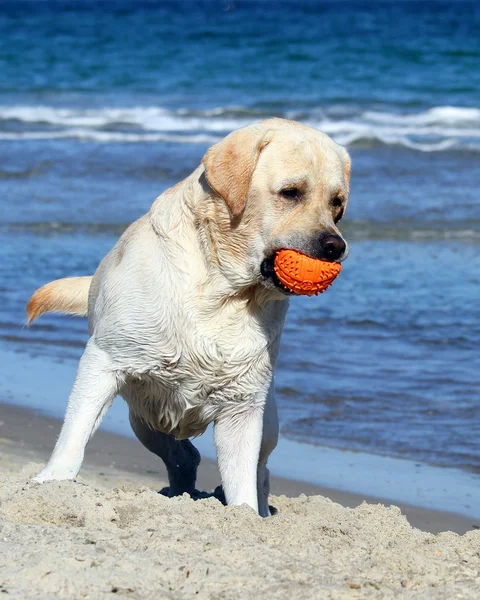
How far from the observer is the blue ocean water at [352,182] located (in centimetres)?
667

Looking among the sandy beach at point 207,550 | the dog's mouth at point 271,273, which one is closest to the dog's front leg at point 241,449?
the sandy beach at point 207,550

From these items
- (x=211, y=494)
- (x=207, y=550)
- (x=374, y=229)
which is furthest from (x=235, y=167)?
(x=374, y=229)

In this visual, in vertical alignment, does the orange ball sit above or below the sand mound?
above

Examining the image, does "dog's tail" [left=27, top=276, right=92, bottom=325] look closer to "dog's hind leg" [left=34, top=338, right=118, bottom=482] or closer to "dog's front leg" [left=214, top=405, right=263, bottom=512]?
"dog's hind leg" [left=34, top=338, right=118, bottom=482]

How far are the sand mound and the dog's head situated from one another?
36.5 inches

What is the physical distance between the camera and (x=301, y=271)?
394 cm

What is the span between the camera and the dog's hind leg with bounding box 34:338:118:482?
4.07 m

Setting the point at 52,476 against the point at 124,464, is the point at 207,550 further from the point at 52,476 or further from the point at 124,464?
the point at 124,464

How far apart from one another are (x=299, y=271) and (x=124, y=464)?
2117 millimetres

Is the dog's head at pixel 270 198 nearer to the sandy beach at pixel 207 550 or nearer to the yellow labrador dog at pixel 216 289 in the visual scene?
the yellow labrador dog at pixel 216 289

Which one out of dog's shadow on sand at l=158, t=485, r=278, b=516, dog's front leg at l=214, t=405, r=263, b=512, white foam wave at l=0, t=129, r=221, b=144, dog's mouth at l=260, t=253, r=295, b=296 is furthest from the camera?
white foam wave at l=0, t=129, r=221, b=144

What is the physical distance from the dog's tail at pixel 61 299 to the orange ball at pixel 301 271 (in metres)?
1.28

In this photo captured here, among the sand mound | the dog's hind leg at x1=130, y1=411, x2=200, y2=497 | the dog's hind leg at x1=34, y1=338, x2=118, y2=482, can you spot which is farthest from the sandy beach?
the dog's hind leg at x1=130, y1=411, x2=200, y2=497

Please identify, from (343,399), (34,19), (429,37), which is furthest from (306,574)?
(34,19)
